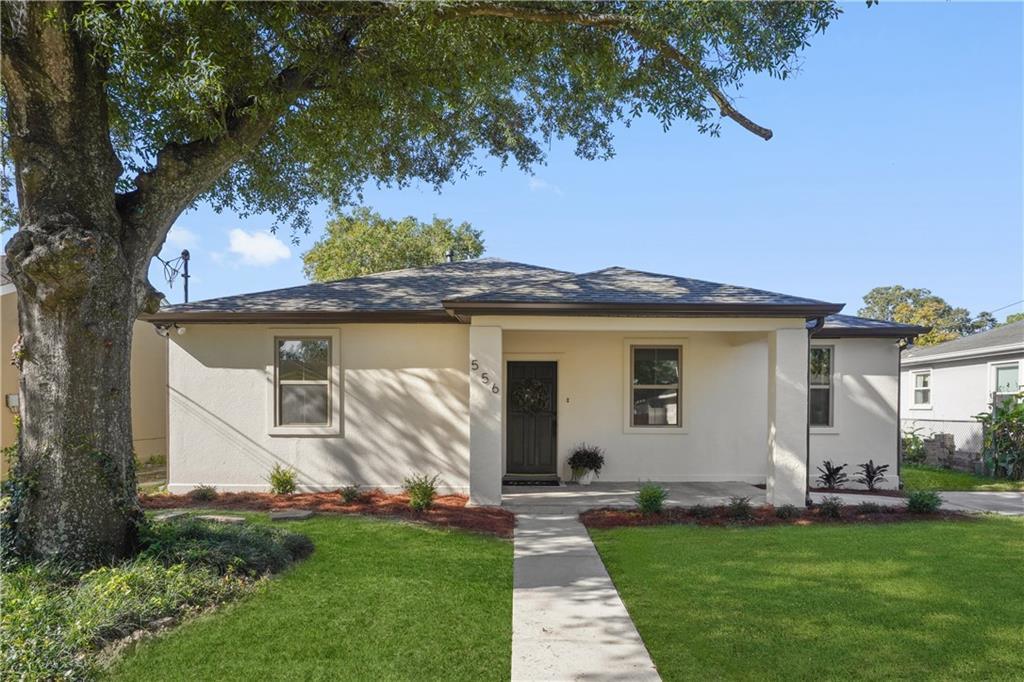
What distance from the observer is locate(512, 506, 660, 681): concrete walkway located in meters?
3.58

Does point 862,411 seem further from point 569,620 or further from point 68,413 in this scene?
point 68,413

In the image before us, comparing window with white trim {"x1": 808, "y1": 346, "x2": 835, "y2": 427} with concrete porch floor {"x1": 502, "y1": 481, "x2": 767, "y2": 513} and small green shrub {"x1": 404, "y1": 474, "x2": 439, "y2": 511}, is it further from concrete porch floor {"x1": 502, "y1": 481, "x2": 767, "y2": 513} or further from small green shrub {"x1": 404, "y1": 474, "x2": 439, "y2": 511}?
small green shrub {"x1": 404, "y1": 474, "x2": 439, "y2": 511}

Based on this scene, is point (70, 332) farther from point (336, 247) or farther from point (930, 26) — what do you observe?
point (336, 247)

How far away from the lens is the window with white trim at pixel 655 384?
1044 cm

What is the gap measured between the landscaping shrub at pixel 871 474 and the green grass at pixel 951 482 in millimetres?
674

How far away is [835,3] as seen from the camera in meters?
5.75

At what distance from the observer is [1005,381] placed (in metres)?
14.2

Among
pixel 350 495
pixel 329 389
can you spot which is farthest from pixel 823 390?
pixel 329 389

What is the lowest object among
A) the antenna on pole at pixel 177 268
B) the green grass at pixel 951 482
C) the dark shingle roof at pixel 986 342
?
the green grass at pixel 951 482

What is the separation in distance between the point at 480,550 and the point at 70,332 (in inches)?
166

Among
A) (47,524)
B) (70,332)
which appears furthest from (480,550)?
(70,332)

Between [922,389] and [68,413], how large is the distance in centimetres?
2066

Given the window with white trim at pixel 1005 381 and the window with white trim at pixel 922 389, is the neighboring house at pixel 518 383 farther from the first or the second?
the window with white trim at pixel 922 389

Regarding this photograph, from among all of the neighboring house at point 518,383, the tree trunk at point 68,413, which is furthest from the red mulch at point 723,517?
the tree trunk at point 68,413
